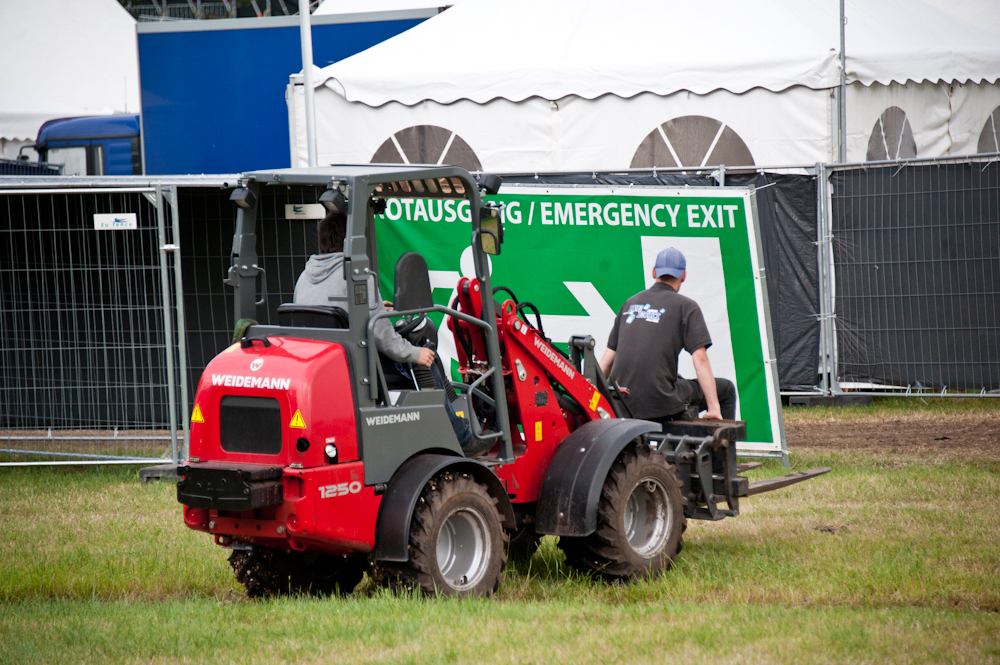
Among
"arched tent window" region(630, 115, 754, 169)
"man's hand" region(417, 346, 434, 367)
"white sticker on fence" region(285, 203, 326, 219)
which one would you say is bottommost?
"man's hand" region(417, 346, 434, 367)

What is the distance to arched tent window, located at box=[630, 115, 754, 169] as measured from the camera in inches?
483

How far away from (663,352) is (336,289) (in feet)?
7.56

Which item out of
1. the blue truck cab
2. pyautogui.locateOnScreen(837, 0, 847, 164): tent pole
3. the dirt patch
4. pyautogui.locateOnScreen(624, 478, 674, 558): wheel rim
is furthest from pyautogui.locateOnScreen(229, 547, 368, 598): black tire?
the blue truck cab

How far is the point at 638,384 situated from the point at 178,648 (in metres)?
3.24

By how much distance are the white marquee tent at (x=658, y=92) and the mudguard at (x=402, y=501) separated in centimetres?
802

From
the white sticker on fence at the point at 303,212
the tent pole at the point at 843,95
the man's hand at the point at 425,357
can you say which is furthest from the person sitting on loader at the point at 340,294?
the tent pole at the point at 843,95

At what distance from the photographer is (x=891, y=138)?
1270 centimetres

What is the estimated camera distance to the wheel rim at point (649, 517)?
19.0 feet

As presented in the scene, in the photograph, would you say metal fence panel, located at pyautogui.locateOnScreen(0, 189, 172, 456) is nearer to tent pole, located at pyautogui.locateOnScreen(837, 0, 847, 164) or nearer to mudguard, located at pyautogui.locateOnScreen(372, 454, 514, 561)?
mudguard, located at pyautogui.locateOnScreen(372, 454, 514, 561)

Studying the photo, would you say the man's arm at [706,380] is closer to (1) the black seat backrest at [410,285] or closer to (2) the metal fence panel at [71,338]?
(1) the black seat backrest at [410,285]

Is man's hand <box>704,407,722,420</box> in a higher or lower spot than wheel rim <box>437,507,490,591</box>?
higher

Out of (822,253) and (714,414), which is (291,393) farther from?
(822,253)

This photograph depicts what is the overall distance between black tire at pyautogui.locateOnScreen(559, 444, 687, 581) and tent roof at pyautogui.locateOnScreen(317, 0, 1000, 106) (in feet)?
24.4

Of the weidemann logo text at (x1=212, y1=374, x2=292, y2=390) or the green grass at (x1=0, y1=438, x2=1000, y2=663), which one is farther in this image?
the weidemann logo text at (x1=212, y1=374, x2=292, y2=390)
